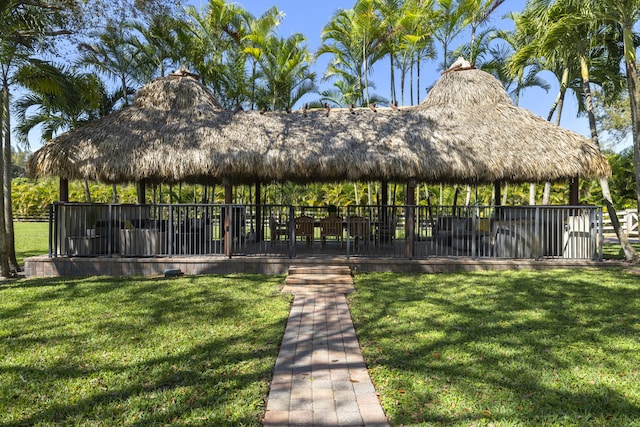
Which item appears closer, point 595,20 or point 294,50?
point 595,20

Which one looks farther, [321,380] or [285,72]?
[285,72]

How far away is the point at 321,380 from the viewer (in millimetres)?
3221

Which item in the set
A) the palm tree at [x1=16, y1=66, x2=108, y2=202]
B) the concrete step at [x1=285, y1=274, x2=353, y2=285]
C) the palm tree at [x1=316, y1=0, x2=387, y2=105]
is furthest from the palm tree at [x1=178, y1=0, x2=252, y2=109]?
the concrete step at [x1=285, y1=274, x2=353, y2=285]

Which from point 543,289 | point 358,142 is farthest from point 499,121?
point 543,289

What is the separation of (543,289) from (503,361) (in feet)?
12.2

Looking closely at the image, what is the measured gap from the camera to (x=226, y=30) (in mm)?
17266

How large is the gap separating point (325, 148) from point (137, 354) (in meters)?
6.13

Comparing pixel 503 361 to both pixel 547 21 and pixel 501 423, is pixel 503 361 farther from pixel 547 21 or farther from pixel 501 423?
pixel 547 21

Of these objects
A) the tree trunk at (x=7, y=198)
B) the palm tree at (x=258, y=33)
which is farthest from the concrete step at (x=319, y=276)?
the palm tree at (x=258, y=33)

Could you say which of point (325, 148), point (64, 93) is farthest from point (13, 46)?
point (325, 148)

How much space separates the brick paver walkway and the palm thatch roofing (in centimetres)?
453

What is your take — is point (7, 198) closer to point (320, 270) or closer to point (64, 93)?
point (64, 93)

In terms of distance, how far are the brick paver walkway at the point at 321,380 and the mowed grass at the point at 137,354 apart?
0.54ft

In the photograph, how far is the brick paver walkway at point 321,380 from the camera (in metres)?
2.63
